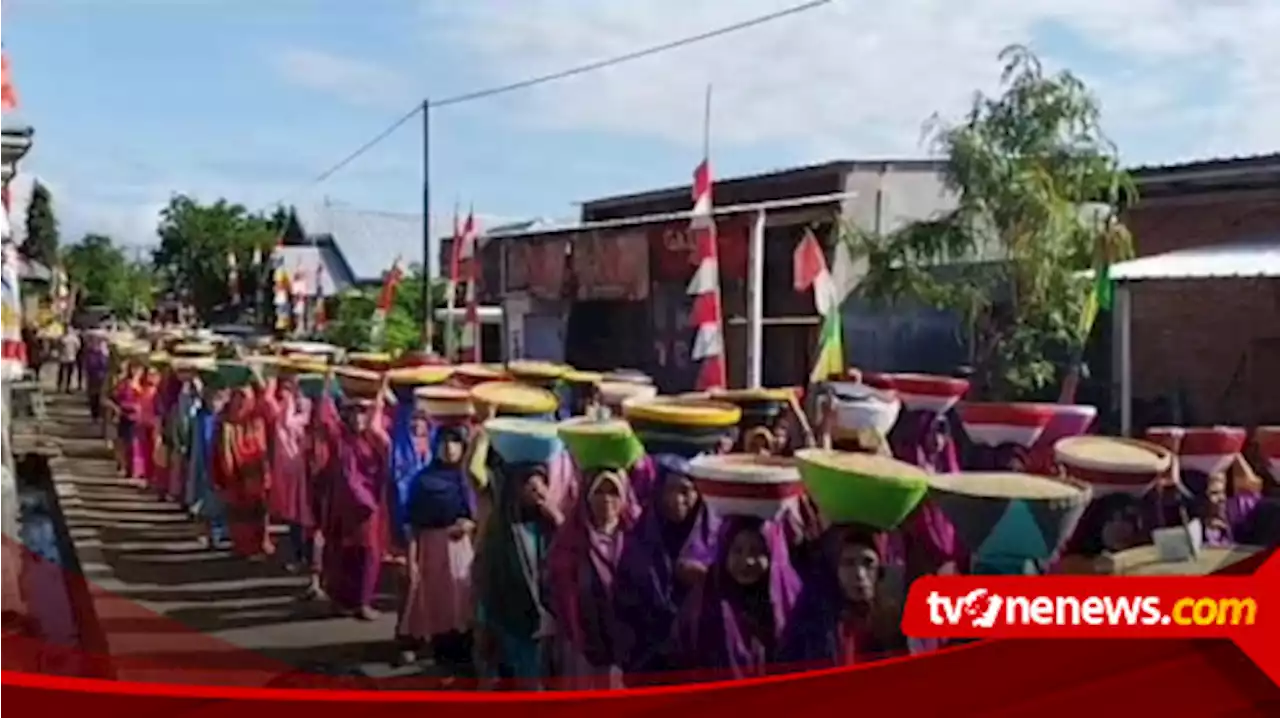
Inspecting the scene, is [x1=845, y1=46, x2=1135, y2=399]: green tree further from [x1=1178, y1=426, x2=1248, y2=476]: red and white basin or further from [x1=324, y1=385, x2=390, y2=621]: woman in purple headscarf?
[x1=324, y1=385, x2=390, y2=621]: woman in purple headscarf

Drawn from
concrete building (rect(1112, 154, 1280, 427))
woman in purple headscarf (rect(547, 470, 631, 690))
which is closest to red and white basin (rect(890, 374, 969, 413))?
concrete building (rect(1112, 154, 1280, 427))

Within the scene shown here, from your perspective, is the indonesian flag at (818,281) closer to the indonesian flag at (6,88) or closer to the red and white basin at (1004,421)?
the red and white basin at (1004,421)

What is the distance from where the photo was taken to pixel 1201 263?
87.4 inches

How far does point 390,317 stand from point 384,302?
0.07m

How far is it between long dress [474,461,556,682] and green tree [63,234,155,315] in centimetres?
83

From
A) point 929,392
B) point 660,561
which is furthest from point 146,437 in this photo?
point 929,392

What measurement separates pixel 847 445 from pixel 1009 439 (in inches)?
10.9

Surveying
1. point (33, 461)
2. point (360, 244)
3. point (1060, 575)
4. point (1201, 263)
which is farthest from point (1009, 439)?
point (33, 461)

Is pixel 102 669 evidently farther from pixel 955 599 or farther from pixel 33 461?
pixel 955 599

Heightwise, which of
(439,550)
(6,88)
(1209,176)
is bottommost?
(439,550)

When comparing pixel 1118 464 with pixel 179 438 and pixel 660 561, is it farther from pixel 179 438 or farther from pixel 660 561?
pixel 179 438

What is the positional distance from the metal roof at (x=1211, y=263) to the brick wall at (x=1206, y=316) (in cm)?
1

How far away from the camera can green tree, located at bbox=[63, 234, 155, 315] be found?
8.04ft

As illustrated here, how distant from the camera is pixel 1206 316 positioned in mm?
2242
